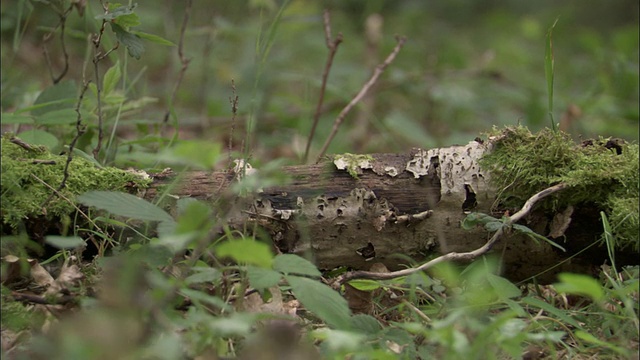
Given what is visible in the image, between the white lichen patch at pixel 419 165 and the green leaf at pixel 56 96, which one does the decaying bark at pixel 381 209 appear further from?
the green leaf at pixel 56 96

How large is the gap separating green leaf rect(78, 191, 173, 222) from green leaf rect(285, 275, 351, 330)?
325 millimetres

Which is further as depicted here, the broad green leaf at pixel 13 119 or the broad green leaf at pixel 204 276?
the broad green leaf at pixel 13 119

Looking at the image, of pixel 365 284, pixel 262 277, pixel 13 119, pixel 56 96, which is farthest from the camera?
pixel 56 96

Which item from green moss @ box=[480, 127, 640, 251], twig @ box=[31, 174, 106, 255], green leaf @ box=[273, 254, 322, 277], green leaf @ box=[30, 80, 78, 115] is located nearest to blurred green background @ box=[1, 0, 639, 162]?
green leaf @ box=[30, 80, 78, 115]

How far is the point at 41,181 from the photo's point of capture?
1839mm

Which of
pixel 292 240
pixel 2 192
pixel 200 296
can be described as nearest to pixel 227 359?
pixel 200 296

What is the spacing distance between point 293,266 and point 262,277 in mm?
75

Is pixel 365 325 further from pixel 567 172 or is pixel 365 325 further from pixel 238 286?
pixel 567 172

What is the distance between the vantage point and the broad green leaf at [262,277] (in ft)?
4.66

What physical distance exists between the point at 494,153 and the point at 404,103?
366 centimetres

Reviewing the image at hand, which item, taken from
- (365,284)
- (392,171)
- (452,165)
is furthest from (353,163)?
(365,284)

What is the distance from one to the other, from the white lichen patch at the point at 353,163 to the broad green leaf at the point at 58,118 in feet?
3.07

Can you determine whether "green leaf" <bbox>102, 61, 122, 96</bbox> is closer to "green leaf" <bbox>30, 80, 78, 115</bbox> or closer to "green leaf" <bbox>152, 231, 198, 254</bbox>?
"green leaf" <bbox>30, 80, 78, 115</bbox>

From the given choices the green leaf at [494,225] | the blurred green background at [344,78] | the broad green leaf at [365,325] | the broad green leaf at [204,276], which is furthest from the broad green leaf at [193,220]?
the blurred green background at [344,78]
